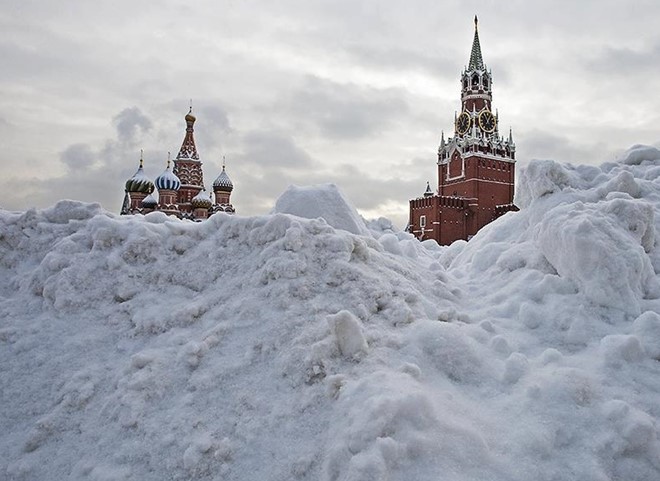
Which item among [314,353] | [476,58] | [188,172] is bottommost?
[314,353]

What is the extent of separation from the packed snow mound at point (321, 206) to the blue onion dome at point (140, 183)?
32.4m

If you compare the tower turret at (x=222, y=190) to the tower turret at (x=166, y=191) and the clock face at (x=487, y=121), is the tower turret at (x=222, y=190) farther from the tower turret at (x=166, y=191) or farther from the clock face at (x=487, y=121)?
the clock face at (x=487, y=121)

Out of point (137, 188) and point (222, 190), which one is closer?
point (137, 188)

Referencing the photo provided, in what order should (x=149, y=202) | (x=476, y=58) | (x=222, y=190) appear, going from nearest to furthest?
(x=149, y=202), (x=222, y=190), (x=476, y=58)

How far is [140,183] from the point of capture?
34.4 metres

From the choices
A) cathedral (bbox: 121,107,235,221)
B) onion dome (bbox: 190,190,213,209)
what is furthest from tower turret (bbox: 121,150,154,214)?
onion dome (bbox: 190,190,213,209)

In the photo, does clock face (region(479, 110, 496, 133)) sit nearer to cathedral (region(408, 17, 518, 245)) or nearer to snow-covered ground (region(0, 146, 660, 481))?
cathedral (region(408, 17, 518, 245))

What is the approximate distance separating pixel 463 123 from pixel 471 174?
7393mm

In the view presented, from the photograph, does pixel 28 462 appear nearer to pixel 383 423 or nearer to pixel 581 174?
pixel 383 423

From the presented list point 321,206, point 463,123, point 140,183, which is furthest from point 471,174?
point 321,206

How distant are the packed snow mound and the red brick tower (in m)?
35.3

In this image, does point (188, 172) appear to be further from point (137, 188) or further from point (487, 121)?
point (487, 121)

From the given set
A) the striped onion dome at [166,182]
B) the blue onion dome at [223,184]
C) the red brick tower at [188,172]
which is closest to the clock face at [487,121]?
the blue onion dome at [223,184]

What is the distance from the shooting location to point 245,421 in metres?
2.52
